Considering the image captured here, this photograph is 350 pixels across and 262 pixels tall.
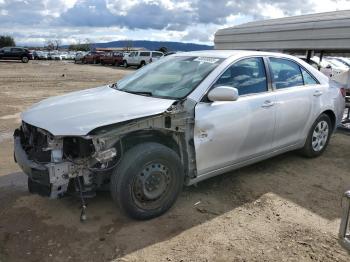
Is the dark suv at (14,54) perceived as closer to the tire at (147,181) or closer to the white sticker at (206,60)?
the white sticker at (206,60)

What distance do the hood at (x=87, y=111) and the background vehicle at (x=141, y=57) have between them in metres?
28.6

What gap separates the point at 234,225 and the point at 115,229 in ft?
3.84

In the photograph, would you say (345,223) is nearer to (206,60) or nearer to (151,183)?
(151,183)

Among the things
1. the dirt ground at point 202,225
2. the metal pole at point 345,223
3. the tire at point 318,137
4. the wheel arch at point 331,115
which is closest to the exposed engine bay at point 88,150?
the dirt ground at point 202,225

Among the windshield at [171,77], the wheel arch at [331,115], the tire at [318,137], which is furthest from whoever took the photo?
the wheel arch at [331,115]

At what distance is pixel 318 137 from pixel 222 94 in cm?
253

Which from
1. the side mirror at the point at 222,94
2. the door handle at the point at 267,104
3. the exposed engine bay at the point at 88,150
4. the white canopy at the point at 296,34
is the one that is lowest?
the exposed engine bay at the point at 88,150

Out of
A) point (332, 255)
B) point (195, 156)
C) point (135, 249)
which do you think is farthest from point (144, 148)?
point (332, 255)

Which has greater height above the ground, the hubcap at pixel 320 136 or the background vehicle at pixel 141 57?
the background vehicle at pixel 141 57

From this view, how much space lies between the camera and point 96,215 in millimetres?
3910

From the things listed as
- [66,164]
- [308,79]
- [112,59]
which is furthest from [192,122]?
[112,59]

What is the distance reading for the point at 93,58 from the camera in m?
44.1

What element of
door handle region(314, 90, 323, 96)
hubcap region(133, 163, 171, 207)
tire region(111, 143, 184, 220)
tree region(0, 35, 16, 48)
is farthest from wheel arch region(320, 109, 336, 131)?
tree region(0, 35, 16, 48)

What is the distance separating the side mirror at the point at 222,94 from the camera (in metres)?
3.93
